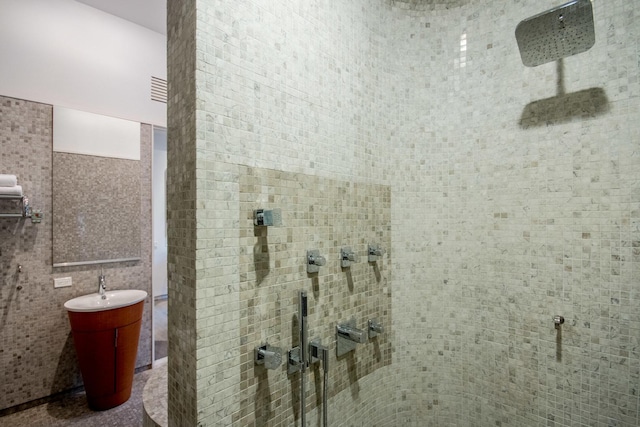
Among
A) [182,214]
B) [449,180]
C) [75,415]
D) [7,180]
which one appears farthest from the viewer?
[75,415]

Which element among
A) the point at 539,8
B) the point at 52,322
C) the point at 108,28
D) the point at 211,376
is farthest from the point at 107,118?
the point at 539,8

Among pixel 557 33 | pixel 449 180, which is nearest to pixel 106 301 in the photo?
pixel 449 180

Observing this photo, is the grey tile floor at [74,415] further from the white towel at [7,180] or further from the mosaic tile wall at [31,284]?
the white towel at [7,180]

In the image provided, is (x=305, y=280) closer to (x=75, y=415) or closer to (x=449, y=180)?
(x=449, y=180)

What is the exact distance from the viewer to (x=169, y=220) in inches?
35.8

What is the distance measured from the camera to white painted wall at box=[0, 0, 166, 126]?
2.14 m

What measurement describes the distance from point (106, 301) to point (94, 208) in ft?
2.61

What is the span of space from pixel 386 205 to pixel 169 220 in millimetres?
1023

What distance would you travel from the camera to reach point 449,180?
152 cm

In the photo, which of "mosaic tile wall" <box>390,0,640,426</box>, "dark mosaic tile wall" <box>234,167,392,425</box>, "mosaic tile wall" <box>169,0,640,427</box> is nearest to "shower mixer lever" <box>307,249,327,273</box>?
"dark mosaic tile wall" <box>234,167,392,425</box>

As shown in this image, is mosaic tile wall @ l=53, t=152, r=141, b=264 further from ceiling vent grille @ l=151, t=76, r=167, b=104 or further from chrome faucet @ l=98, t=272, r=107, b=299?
ceiling vent grille @ l=151, t=76, r=167, b=104

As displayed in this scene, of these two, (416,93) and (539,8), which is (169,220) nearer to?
(416,93)

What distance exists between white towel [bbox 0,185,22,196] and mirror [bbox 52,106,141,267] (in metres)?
0.28

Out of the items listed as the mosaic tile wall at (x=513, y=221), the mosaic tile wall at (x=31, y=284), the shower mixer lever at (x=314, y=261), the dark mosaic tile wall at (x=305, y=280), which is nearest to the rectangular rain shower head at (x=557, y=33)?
the mosaic tile wall at (x=513, y=221)
